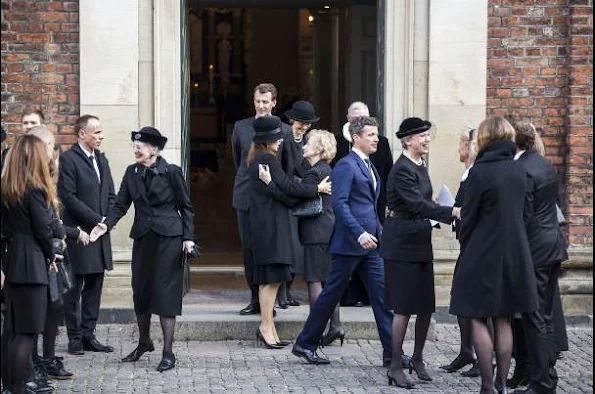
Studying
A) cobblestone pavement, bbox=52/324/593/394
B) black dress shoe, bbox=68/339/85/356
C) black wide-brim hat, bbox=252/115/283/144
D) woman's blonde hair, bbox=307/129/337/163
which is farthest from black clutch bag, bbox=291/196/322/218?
black dress shoe, bbox=68/339/85/356

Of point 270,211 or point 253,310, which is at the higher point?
point 270,211

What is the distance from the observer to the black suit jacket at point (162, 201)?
10.3 metres

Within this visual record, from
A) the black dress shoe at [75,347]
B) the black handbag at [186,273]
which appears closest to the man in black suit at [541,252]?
the black handbag at [186,273]

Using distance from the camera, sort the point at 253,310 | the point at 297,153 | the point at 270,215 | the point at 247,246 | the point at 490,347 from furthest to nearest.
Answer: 1. the point at 253,310
2. the point at 247,246
3. the point at 297,153
4. the point at 270,215
5. the point at 490,347

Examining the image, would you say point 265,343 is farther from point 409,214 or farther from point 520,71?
point 520,71

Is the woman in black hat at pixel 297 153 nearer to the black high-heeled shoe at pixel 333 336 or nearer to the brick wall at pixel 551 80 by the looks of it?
the black high-heeled shoe at pixel 333 336

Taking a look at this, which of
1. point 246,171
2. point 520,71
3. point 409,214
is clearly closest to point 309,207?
point 246,171

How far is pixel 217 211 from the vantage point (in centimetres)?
2031

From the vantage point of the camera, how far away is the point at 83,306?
11.0 m

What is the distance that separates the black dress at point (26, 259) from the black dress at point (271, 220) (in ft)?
7.38

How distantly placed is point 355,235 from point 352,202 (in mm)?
300

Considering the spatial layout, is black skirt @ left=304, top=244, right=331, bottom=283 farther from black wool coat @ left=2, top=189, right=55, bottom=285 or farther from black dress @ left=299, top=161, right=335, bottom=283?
black wool coat @ left=2, top=189, right=55, bottom=285

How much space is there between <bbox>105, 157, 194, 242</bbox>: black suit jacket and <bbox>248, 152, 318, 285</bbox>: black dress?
654 mm

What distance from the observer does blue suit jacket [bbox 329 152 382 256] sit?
10.1 meters
